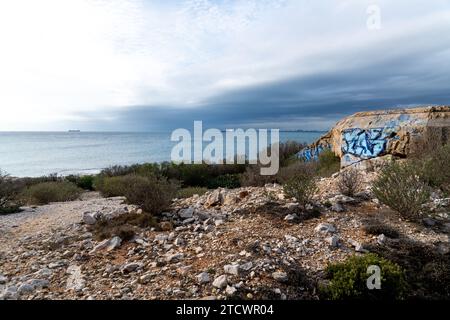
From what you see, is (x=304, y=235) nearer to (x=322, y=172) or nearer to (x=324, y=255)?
(x=324, y=255)

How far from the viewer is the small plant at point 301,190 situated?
234 inches

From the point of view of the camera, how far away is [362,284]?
Answer: 324cm

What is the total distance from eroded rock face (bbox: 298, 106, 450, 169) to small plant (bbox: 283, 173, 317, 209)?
6.20 m

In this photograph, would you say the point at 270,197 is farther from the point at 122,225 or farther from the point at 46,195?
the point at 46,195

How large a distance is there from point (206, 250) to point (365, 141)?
11189 mm

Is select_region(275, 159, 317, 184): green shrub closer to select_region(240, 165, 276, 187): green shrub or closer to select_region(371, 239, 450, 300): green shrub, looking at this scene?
select_region(240, 165, 276, 187): green shrub

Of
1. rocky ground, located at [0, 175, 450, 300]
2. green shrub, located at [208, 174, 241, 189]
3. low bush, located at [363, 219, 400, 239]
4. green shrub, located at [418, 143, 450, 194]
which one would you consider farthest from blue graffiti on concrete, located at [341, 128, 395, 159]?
low bush, located at [363, 219, 400, 239]

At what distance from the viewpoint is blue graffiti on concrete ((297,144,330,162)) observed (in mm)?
17547

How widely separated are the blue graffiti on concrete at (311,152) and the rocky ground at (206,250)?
36.4 ft

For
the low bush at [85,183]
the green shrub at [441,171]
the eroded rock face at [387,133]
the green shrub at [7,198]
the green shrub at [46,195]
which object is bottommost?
the low bush at [85,183]

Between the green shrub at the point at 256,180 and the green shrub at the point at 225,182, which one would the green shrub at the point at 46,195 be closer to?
the green shrub at the point at 225,182

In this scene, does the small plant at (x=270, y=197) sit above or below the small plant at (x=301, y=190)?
below

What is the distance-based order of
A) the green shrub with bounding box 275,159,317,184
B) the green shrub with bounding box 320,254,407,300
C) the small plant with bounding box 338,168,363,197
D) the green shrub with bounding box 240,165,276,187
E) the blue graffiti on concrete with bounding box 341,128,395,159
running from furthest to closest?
the blue graffiti on concrete with bounding box 341,128,395,159 → the green shrub with bounding box 240,165,276,187 → the green shrub with bounding box 275,159,317,184 → the small plant with bounding box 338,168,363,197 → the green shrub with bounding box 320,254,407,300

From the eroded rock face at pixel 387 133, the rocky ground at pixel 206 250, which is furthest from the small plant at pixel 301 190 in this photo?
the eroded rock face at pixel 387 133
